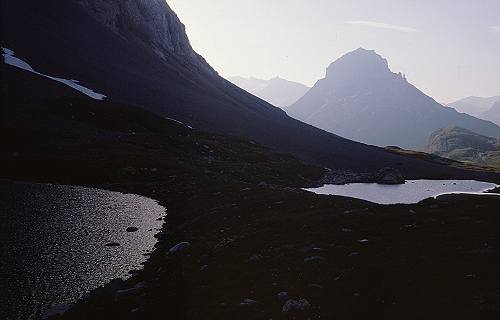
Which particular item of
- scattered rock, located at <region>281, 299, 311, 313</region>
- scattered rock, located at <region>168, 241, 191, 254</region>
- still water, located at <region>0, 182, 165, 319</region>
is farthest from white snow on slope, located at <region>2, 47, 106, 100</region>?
scattered rock, located at <region>281, 299, 311, 313</region>

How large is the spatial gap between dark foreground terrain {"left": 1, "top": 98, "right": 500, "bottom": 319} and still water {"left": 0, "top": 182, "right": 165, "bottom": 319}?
1.79 m

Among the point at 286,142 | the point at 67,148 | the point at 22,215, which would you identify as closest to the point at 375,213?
the point at 22,215

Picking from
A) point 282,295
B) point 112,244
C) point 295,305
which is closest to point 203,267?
point 282,295

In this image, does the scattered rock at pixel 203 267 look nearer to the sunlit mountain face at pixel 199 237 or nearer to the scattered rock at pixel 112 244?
the sunlit mountain face at pixel 199 237

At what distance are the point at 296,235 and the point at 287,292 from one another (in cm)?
1147

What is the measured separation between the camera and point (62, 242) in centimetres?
2966

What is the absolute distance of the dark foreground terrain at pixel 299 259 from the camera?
1686 cm

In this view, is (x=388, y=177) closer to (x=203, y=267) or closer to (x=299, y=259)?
(x=299, y=259)

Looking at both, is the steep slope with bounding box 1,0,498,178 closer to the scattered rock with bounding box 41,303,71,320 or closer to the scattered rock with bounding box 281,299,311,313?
the scattered rock with bounding box 41,303,71,320

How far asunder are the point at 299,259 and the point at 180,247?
9.86 meters

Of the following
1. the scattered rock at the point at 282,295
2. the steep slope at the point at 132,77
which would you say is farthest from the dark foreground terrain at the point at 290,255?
the steep slope at the point at 132,77

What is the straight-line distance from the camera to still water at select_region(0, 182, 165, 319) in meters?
21.7

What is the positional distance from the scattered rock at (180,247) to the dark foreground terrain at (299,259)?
40 cm

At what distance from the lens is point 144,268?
26469 millimetres
